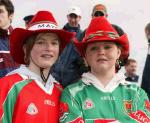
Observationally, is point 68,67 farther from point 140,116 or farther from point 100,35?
point 140,116

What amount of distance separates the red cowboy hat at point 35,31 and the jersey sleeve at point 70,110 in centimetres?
55

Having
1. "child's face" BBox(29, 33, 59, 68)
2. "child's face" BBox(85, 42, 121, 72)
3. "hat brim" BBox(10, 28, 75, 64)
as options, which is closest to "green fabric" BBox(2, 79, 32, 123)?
"child's face" BBox(29, 33, 59, 68)

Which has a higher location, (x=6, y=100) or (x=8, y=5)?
(x=8, y=5)

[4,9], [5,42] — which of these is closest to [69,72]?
[5,42]

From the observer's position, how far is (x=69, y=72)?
17.0ft

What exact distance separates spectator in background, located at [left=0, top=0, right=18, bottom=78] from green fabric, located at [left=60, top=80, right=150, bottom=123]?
1.35 m

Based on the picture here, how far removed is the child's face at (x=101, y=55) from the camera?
12.6 ft

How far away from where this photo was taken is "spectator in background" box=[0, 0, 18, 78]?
5043mm

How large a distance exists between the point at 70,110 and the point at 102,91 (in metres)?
0.34

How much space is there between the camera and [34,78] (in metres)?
3.75

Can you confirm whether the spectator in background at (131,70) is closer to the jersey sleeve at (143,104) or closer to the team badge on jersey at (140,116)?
the jersey sleeve at (143,104)

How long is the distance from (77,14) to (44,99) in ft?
9.78

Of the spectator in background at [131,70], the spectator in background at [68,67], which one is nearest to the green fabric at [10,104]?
the spectator in background at [68,67]

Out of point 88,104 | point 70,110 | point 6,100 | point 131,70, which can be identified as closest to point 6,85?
point 6,100
